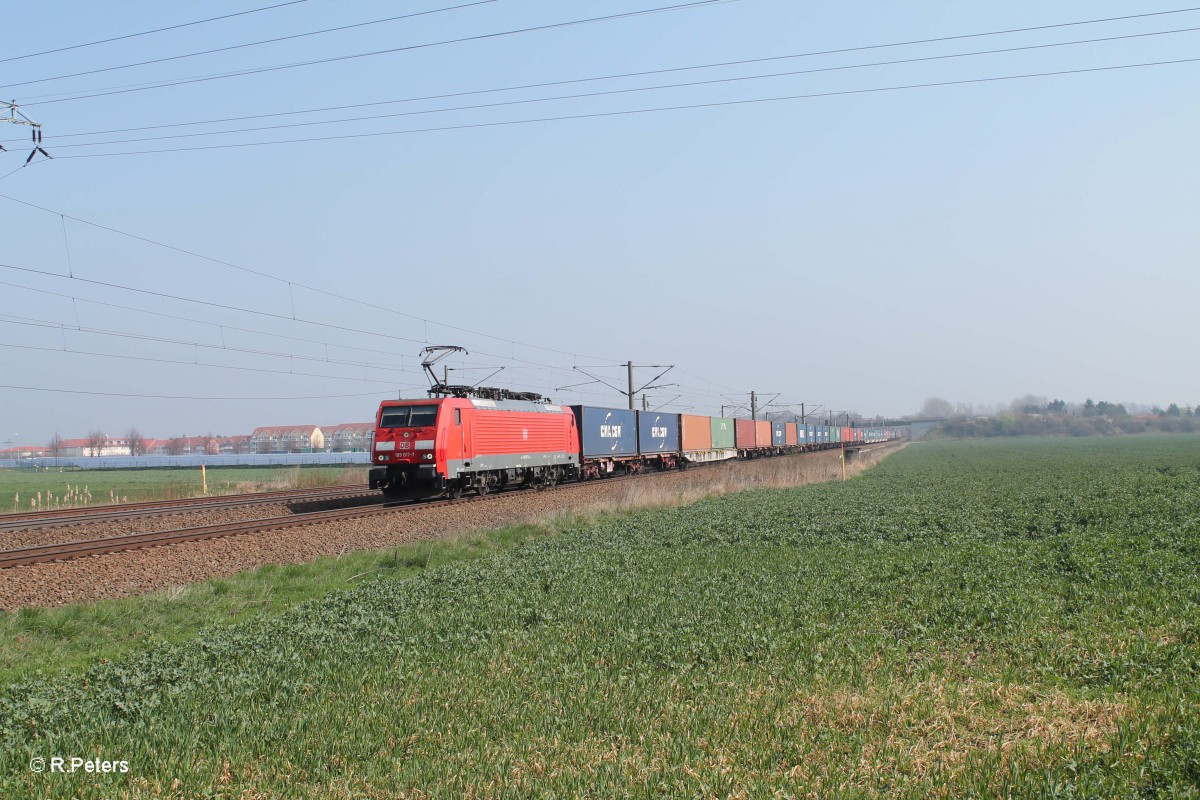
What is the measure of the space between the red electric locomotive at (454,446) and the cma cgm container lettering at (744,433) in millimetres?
33417

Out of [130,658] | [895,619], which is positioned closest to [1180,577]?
[895,619]

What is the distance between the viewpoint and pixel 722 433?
59906 mm

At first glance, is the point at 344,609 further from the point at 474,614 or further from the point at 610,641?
the point at 610,641

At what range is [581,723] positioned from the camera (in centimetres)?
599

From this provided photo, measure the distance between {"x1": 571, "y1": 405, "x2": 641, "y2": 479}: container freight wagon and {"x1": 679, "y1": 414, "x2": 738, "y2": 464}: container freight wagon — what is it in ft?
22.5

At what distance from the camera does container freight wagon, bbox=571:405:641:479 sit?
38.4 m

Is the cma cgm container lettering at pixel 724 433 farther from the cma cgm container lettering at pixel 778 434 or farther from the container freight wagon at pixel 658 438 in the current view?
the cma cgm container lettering at pixel 778 434

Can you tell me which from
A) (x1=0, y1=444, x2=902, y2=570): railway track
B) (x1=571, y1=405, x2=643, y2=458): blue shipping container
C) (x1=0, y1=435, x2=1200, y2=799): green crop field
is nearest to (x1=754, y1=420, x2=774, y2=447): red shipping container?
(x1=571, y1=405, x2=643, y2=458): blue shipping container

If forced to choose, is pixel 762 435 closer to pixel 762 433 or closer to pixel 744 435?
pixel 762 433

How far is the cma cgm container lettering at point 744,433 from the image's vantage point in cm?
6397

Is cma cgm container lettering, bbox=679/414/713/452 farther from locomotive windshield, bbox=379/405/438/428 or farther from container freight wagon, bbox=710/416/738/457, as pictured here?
locomotive windshield, bbox=379/405/438/428

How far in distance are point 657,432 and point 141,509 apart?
1075 inches

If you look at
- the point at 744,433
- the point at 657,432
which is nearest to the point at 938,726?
the point at 657,432

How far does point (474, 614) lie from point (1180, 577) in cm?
925
